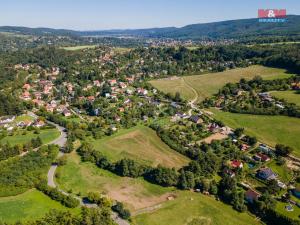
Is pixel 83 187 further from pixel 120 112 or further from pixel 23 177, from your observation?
pixel 120 112

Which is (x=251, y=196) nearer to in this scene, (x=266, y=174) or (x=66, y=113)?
(x=266, y=174)

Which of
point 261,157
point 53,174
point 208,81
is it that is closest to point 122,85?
point 208,81

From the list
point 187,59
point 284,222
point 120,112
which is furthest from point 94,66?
point 284,222

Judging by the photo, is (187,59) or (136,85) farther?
(187,59)

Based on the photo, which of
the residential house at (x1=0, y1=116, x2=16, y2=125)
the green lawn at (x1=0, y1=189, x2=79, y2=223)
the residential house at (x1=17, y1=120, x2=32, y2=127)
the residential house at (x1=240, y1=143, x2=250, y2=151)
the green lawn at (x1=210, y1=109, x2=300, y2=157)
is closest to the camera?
the green lawn at (x1=0, y1=189, x2=79, y2=223)

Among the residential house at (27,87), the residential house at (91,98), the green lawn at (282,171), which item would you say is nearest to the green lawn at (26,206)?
the green lawn at (282,171)

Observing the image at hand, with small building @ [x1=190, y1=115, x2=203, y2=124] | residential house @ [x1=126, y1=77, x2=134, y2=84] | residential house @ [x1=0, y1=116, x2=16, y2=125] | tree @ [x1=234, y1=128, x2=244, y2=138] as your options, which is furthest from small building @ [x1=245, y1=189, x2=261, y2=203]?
residential house @ [x1=126, y1=77, x2=134, y2=84]

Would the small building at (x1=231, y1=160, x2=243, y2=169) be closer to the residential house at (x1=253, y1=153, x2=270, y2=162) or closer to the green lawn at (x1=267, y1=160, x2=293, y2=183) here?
the residential house at (x1=253, y1=153, x2=270, y2=162)

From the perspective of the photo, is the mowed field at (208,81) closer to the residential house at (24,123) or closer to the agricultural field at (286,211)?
the residential house at (24,123)
